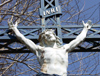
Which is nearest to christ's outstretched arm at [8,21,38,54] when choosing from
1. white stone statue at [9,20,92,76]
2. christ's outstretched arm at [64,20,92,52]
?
white stone statue at [9,20,92,76]

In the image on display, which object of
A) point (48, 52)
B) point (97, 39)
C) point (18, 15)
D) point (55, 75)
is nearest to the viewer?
point (55, 75)

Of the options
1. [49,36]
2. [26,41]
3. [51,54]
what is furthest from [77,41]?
[26,41]

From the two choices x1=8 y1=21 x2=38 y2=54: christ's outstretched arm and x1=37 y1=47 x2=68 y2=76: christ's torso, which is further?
x1=8 y1=21 x2=38 y2=54: christ's outstretched arm

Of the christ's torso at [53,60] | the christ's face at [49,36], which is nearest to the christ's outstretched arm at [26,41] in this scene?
the christ's torso at [53,60]

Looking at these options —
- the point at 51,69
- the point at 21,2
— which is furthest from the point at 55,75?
the point at 21,2

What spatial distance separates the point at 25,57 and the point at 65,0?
11.7 ft

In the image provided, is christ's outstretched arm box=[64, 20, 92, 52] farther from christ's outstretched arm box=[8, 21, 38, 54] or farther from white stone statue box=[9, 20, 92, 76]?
christ's outstretched arm box=[8, 21, 38, 54]

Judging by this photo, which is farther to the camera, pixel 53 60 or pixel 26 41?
pixel 26 41

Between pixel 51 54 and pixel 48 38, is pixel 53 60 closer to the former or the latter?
pixel 51 54

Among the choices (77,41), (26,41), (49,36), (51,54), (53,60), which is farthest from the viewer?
(77,41)

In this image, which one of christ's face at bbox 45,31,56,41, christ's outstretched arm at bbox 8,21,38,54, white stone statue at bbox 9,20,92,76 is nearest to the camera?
white stone statue at bbox 9,20,92,76

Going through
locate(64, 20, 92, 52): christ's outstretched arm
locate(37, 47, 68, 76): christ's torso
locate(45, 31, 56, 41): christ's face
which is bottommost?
locate(37, 47, 68, 76): christ's torso

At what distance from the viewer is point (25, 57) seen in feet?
39.0

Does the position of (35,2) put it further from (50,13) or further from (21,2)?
(50,13)
